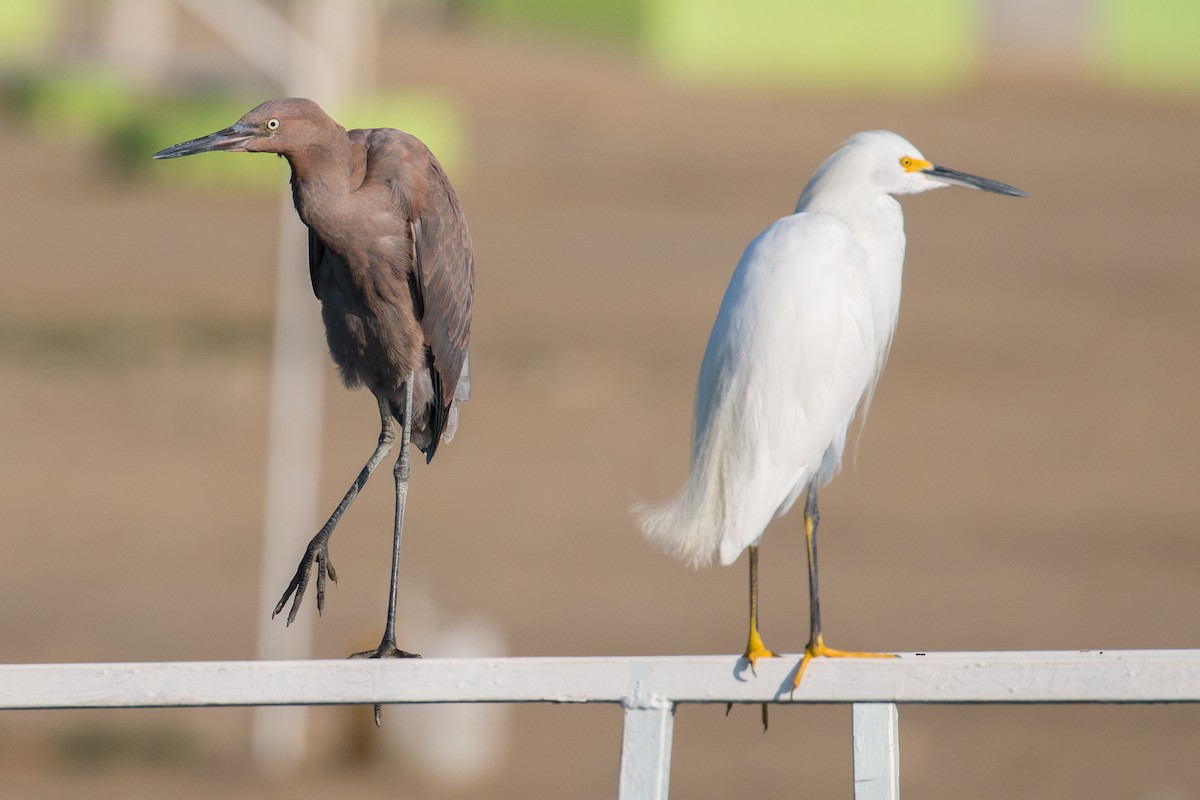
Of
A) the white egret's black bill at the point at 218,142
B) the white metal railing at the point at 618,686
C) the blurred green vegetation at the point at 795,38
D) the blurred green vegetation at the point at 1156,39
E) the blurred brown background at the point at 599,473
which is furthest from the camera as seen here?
the blurred green vegetation at the point at 1156,39

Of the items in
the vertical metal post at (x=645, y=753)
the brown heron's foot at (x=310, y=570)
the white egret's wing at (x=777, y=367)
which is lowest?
the vertical metal post at (x=645, y=753)

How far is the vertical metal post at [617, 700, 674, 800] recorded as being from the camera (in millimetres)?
3016

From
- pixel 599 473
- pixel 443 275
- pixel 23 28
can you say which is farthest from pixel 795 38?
pixel 443 275

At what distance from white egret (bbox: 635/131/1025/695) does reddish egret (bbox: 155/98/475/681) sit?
0.53 metres

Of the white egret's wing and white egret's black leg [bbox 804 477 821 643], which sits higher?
the white egret's wing

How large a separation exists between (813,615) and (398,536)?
0.84 meters

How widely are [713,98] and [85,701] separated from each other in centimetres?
2542

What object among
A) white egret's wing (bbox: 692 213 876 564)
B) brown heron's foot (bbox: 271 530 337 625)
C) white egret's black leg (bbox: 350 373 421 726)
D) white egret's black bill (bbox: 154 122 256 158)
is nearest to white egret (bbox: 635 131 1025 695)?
white egret's wing (bbox: 692 213 876 564)

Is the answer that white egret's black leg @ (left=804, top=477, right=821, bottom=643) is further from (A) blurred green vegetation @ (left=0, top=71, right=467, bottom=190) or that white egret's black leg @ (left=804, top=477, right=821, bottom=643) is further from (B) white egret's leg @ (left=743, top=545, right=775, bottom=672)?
(A) blurred green vegetation @ (left=0, top=71, right=467, bottom=190)

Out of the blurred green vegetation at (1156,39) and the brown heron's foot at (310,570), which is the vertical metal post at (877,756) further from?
the blurred green vegetation at (1156,39)

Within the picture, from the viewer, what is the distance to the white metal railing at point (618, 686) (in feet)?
9.55

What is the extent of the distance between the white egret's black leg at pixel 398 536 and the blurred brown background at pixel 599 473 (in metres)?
4.92

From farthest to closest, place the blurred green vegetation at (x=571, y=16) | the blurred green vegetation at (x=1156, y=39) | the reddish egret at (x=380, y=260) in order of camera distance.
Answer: the blurred green vegetation at (x=1156, y=39) → the blurred green vegetation at (x=571, y=16) → the reddish egret at (x=380, y=260)

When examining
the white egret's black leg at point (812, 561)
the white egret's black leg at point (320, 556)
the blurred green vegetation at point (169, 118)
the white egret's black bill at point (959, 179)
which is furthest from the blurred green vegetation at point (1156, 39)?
the white egret's black leg at point (320, 556)
